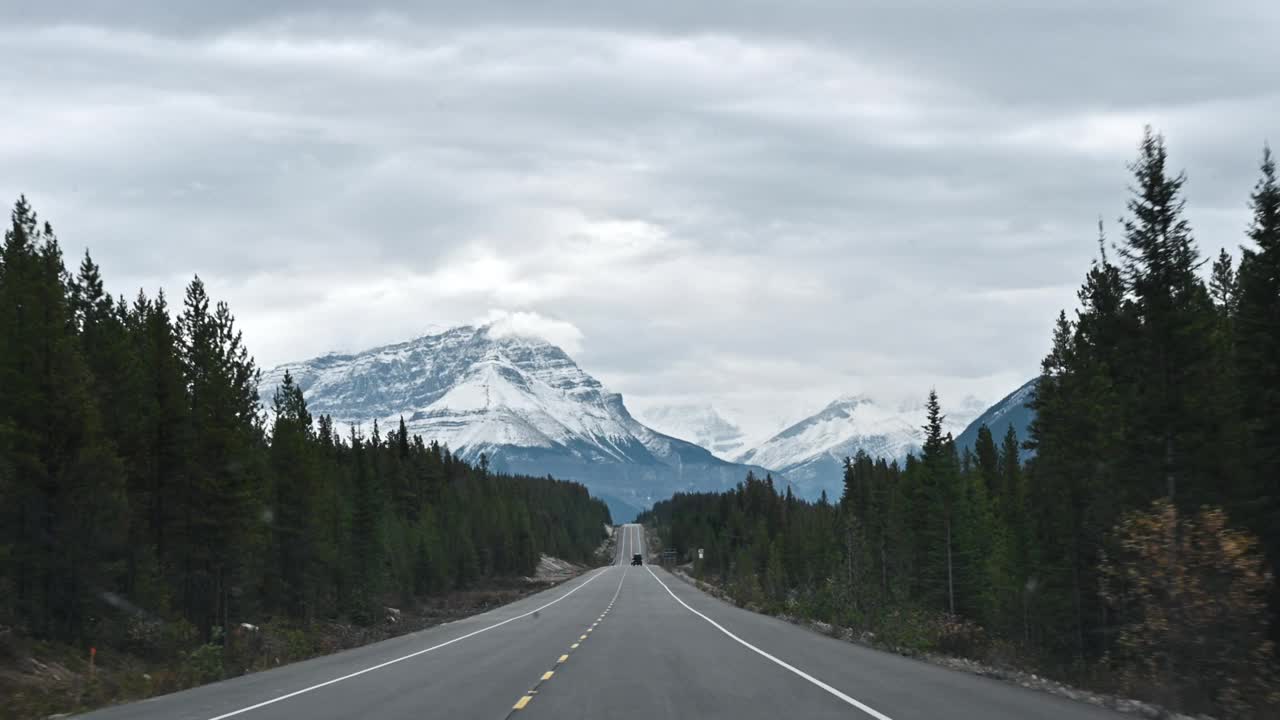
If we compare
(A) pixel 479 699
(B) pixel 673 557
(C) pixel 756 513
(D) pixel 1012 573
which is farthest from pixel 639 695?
(B) pixel 673 557

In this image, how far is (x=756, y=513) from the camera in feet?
525

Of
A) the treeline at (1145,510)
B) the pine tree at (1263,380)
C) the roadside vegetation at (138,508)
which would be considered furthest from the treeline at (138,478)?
the pine tree at (1263,380)

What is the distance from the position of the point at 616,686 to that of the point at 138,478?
83.4 feet

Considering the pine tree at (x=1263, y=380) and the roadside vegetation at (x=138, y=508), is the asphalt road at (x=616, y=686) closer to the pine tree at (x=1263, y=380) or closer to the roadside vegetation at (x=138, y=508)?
the roadside vegetation at (x=138, y=508)

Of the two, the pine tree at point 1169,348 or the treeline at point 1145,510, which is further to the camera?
the pine tree at point 1169,348

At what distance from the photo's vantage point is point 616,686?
16.3m

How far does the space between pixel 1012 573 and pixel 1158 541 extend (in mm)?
45875

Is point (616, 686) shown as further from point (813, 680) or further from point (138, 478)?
point (138, 478)

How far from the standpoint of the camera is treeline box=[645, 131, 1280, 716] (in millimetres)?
14781

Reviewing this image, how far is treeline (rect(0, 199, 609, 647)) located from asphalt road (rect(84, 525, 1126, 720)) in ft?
24.6

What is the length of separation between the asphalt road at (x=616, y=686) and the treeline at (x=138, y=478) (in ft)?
24.6

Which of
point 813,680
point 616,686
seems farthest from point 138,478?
point 813,680

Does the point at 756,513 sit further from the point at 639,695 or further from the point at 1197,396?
the point at 639,695

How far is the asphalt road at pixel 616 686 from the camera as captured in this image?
43.0 ft
